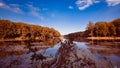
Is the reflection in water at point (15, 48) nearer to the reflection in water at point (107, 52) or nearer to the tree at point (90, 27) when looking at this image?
the reflection in water at point (107, 52)

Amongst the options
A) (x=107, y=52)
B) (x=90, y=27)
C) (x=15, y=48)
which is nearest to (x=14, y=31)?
(x=90, y=27)

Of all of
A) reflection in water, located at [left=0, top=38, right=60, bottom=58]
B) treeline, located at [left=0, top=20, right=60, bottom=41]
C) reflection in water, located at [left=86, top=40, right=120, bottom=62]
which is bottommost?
reflection in water, located at [left=86, top=40, right=120, bottom=62]

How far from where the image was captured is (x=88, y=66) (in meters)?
7.42

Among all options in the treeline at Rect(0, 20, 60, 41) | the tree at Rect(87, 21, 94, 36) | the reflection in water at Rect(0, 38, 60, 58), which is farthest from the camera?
the tree at Rect(87, 21, 94, 36)

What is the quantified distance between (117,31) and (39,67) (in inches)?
2287

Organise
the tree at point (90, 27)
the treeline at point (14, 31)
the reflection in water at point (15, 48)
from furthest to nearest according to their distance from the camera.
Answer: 1. the tree at point (90, 27)
2. the treeline at point (14, 31)
3. the reflection in water at point (15, 48)

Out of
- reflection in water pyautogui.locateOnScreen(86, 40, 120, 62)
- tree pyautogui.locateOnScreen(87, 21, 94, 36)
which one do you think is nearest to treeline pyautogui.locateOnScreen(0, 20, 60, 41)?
tree pyautogui.locateOnScreen(87, 21, 94, 36)

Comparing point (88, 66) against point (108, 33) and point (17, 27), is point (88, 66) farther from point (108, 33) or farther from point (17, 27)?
point (108, 33)

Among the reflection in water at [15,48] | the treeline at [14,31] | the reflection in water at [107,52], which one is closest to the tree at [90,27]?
the treeline at [14,31]

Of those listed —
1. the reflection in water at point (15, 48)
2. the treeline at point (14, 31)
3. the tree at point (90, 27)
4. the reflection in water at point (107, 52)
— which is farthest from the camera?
the tree at point (90, 27)

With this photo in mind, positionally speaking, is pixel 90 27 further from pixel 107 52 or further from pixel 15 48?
pixel 107 52

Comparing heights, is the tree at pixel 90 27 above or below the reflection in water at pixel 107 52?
above

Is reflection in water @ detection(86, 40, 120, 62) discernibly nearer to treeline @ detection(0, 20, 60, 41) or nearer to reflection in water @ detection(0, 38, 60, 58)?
reflection in water @ detection(0, 38, 60, 58)

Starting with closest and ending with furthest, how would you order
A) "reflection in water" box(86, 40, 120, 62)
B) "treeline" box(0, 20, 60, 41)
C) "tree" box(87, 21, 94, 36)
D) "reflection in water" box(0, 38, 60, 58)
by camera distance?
1. "reflection in water" box(86, 40, 120, 62)
2. "reflection in water" box(0, 38, 60, 58)
3. "treeline" box(0, 20, 60, 41)
4. "tree" box(87, 21, 94, 36)
